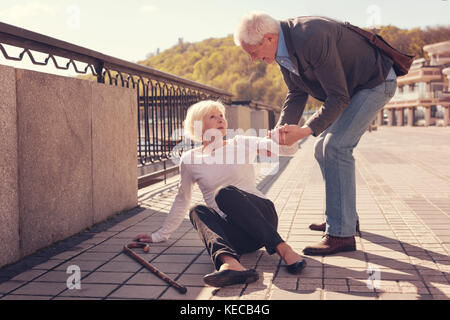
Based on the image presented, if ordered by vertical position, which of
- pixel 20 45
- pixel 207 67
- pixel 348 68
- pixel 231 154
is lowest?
pixel 231 154

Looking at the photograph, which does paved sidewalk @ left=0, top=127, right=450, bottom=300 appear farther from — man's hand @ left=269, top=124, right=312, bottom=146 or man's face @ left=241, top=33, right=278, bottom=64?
man's face @ left=241, top=33, right=278, bottom=64

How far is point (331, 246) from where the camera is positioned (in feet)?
12.3

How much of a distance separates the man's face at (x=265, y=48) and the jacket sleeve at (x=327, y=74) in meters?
0.24

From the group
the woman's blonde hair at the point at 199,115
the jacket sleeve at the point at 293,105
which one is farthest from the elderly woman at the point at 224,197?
the jacket sleeve at the point at 293,105

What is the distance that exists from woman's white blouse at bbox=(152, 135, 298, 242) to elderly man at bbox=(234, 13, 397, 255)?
26cm

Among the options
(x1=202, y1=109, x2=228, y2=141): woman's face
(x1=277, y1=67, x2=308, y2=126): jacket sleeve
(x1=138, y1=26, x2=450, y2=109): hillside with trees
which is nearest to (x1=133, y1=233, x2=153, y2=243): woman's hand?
(x1=202, y1=109, x2=228, y2=141): woman's face

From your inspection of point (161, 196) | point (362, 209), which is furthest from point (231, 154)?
point (161, 196)

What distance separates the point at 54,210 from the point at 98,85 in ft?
4.77

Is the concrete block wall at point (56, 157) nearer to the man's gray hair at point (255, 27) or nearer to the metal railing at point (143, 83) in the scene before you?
the metal railing at point (143, 83)

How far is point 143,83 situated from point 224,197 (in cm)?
382

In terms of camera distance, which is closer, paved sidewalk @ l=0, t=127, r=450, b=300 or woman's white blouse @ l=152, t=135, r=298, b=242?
paved sidewalk @ l=0, t=127, r=450, b=300

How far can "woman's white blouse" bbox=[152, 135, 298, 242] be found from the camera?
3719 mm
